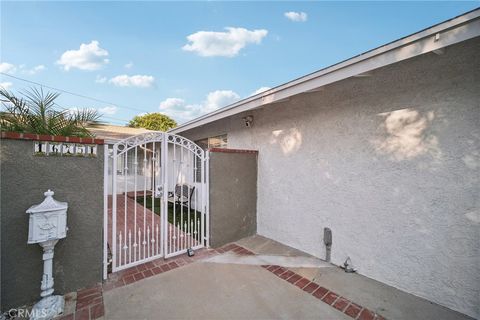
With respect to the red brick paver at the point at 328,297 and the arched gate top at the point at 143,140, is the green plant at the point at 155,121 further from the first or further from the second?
the red brick paver at the point at 328,297

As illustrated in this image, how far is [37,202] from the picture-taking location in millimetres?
2840

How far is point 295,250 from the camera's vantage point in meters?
4.89

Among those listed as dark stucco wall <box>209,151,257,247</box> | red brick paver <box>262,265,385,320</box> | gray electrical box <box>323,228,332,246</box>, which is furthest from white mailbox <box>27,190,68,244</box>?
gray electrical box <box>323,228,332,246</box>

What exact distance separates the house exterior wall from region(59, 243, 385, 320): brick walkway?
1055mm

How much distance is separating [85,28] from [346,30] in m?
10.3

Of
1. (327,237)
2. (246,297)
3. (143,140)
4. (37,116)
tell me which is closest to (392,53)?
(327,237)

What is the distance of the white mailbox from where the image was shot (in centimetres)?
257

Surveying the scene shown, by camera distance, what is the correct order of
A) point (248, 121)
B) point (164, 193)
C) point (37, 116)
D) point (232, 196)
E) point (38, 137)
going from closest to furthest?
1. point (38, 137)
2. point (37, 116)
3. point (164, 193)
4. point (232, 196)
5. point (248, 121)

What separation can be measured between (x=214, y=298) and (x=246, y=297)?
0.50 m

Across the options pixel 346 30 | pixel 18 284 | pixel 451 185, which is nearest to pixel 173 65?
pixel 346 30

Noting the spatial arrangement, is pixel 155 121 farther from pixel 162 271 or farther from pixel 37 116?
pixel 162 271

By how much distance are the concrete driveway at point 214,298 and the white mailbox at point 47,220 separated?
128 cm

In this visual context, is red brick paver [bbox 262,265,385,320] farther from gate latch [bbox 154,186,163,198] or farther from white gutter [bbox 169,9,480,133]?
white gutter [bbox 169,9,480,133]

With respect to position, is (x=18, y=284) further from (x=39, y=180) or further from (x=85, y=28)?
(x=85, y=28)
